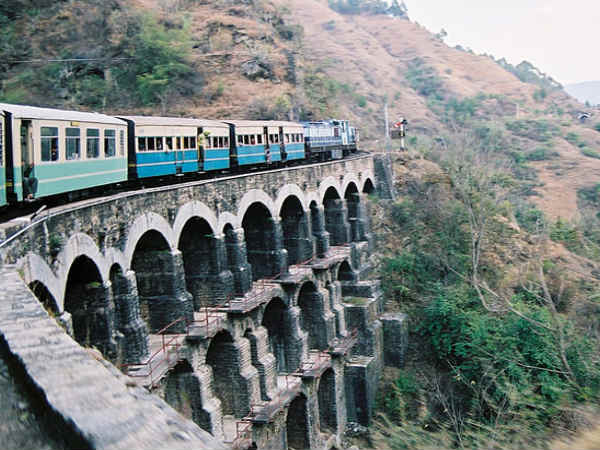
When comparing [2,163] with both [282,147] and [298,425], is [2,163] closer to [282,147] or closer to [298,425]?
[298,425]

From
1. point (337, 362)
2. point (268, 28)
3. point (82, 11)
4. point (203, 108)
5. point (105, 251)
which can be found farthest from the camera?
point (268, 28)

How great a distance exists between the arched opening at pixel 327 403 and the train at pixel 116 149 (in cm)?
843

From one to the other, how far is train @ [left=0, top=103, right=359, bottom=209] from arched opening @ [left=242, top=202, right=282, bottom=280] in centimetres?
211

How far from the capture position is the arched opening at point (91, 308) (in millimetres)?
11031

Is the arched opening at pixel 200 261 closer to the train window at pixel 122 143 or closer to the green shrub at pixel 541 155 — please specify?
the train window at pixel 122 143

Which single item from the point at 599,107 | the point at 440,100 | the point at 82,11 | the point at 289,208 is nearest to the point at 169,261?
the point at 289,208

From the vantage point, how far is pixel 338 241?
91.6 feet

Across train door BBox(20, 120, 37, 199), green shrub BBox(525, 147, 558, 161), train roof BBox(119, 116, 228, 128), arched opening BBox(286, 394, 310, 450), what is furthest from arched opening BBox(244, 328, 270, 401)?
green shrub BBox(525, 147, 558, 161)

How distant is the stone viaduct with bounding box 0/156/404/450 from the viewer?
27.8ft

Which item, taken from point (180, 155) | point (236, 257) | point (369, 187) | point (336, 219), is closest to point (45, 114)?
point (180, 155)

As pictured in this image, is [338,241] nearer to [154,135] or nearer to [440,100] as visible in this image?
[154,135]

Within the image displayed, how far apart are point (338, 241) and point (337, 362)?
6908 millimetres

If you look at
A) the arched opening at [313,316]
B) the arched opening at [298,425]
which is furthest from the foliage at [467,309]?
the arched opening at [313,316]

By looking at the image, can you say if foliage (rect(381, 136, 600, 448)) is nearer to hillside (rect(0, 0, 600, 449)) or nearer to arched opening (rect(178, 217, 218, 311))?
hillside (rect(0, 0, 600, 449))
